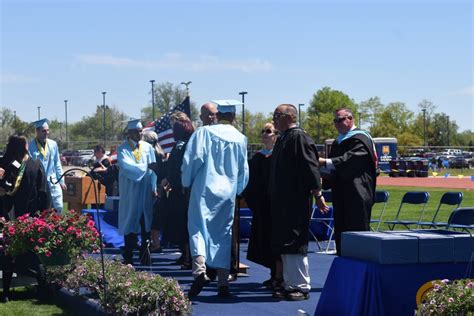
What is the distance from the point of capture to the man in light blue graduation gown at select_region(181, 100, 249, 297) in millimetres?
9023

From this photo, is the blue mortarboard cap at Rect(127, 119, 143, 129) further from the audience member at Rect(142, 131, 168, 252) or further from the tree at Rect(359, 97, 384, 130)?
the tree at Rect(359, 97, 384, 130)

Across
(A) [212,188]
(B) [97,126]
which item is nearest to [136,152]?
(A) [212,188]

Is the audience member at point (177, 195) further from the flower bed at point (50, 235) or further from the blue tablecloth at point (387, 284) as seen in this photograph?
the blue tablecloth at point (387, 284)

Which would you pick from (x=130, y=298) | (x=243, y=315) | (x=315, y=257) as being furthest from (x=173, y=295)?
(x=315, y=257)

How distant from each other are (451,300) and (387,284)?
1.24m

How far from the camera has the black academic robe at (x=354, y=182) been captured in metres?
8.48

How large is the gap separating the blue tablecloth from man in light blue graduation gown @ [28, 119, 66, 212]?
22.3 ft

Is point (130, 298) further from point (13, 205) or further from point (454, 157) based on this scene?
point (454, 157)

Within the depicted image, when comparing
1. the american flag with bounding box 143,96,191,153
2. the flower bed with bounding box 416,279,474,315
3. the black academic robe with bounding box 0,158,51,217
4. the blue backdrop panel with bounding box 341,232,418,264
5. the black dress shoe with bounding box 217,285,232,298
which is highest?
the american flag with bounding box 143,96,191,153

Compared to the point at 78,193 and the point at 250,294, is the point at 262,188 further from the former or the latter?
the point at 78,193

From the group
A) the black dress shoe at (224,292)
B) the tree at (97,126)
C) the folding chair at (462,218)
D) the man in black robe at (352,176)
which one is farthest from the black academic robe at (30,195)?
the tree at (97,126)

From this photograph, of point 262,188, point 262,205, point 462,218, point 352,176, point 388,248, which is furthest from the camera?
point 462,218

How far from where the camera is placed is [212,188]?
9086 millimetres

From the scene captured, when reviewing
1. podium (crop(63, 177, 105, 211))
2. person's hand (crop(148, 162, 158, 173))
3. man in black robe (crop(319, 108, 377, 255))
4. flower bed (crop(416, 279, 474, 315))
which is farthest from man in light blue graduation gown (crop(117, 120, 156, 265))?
flower bed (crop(416, 279, 474, 315))
